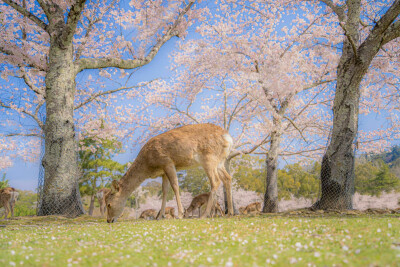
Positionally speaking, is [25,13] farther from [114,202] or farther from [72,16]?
[114,202]

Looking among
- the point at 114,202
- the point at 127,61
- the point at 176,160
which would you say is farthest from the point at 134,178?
the point at 127,61

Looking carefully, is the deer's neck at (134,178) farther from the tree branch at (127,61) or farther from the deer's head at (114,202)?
the tree branch at (127,61)

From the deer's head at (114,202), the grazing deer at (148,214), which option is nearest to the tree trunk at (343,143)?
the deer's head at (114,202)

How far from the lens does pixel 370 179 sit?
75.0 feet

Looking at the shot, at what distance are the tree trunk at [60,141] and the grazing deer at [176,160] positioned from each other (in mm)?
1778

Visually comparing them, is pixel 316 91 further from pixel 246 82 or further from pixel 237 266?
pixel 237 266

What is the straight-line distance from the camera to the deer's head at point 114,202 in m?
7.66

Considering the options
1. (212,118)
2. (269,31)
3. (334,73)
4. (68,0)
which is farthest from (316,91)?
(68,0)

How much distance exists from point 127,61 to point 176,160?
16.9ft

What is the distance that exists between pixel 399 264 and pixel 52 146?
9.02 m

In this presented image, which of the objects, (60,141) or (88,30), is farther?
(88,30)

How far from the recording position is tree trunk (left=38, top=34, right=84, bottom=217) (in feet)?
28.6

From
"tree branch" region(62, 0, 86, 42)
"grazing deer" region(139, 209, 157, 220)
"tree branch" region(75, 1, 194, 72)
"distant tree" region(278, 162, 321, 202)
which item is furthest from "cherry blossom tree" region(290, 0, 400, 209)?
"distant tree" region(278, 162, 321, 202)

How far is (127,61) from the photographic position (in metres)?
11.1
